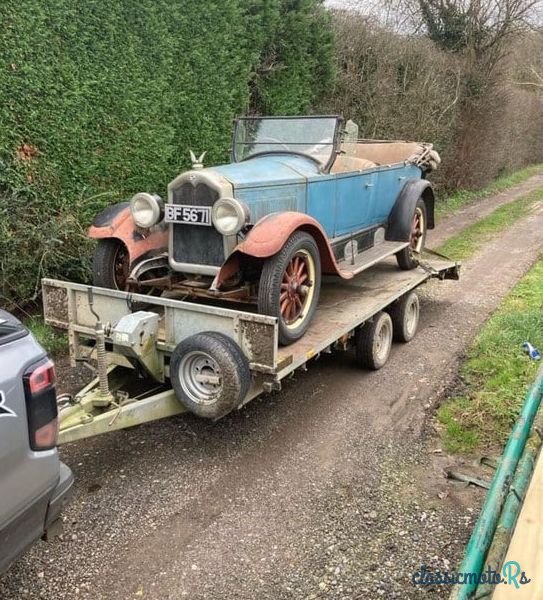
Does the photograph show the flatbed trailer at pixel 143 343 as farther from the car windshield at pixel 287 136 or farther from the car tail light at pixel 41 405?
the car windshield at pixel 287 136

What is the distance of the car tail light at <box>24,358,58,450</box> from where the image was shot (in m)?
2.15

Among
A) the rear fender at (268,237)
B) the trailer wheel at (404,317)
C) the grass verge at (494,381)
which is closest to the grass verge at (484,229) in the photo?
the grass verge at (494,381)

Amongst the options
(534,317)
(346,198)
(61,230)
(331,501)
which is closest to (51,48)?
(61,230)

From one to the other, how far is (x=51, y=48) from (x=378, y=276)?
13.1 ft

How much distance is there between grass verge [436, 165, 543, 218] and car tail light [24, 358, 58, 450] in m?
12.3

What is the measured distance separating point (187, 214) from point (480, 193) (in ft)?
46.6

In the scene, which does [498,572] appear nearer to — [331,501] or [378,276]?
[331,501]

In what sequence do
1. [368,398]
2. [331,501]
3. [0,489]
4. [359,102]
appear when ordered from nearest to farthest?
[0,489] < [331,501] < [368,398] < [359,102]

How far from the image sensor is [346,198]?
18.1 feet

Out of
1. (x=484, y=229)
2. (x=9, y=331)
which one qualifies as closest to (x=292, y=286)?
(x=9, y=331)

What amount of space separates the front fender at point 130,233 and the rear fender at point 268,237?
85cm

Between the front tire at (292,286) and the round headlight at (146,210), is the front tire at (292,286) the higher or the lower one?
the lower one

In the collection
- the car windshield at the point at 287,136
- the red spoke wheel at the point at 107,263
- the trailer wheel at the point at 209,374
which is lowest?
the trailer wheel at the point at 209,374

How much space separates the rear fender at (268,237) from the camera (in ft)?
13.0
